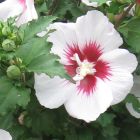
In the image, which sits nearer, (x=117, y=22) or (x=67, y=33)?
(x=67, y=33)

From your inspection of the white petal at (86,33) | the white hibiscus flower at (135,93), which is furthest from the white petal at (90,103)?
the white hibiscus flower at (135,93)

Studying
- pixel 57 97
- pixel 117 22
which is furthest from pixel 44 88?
pixel 117 22

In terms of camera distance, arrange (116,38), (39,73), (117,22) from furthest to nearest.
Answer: (117,22), (116,38), (39,73)

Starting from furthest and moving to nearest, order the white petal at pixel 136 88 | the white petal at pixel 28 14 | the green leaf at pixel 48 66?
1. the white petal at pixel 136 88
2. the white petal at pixel 28 14
3. the green leaf at pixel 48 66

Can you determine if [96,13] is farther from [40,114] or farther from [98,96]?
[40,114]

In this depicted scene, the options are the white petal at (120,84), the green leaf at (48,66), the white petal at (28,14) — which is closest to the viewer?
the green leaf at (48,66)

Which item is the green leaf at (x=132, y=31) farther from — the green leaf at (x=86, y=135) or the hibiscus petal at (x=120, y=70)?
the green leaf at (x=86, y=135)

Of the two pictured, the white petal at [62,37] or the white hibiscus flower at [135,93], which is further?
the white hibiscus flower at [135,93]

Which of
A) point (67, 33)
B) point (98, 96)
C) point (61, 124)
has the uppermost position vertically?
point (67, 33)
